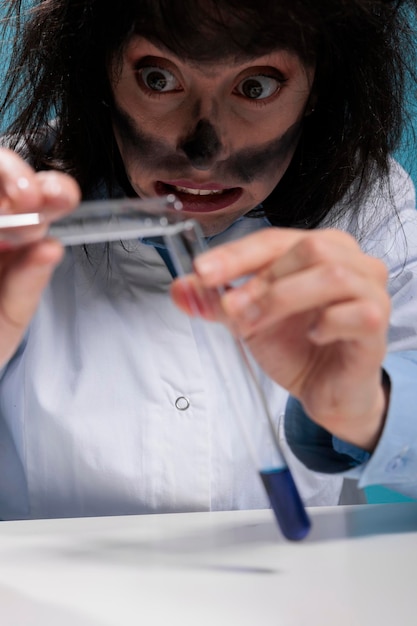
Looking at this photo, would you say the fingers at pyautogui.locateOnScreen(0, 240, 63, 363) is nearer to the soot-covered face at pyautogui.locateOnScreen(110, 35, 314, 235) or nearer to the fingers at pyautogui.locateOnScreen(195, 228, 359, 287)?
the fingers at pyautogui.locateOnScreen(195, 228, 359, 287)

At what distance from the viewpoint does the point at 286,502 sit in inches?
19.4

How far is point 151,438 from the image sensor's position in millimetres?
712

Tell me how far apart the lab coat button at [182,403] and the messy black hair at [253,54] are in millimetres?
185

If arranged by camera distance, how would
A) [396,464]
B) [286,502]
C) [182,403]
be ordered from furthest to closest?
1. [182,403]
2. [396,464]
3. [286,502]

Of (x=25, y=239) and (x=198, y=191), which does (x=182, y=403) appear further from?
(x=25, y=239)

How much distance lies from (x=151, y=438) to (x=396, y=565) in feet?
0.88

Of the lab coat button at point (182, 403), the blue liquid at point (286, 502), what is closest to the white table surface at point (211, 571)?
the blue liquid at point (286, 502)

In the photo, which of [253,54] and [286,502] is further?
[253,54]

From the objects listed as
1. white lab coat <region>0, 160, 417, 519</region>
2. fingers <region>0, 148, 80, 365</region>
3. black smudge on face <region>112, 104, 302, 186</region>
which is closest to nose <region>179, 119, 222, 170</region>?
black smudge on face <region>112, 104, 302, 186</region>

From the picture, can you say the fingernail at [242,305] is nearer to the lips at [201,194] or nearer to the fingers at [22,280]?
the fingers at [22,280]

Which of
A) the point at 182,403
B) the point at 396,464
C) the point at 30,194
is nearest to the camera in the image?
the point at 30,194

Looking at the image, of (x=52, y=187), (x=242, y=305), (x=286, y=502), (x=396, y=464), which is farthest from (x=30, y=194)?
(x=396, y=464)

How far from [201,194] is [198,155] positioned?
0.14ft

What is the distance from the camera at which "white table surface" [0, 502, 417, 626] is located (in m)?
0.42
